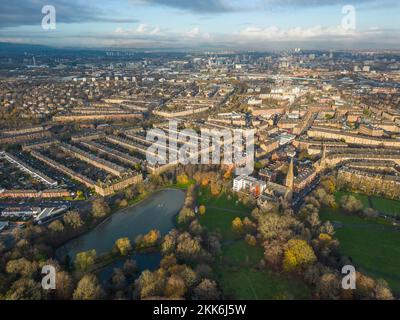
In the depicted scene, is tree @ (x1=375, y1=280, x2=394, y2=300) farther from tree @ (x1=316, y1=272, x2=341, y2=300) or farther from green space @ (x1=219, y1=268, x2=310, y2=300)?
green space @ (x1=219, y1=268, x2=310, y2=300)

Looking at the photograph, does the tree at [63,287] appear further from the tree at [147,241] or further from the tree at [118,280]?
the tree at [147,241]

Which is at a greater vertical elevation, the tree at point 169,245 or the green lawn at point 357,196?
the green lawn at point 357,196

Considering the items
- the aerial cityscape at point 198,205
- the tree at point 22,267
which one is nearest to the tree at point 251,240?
the aerial cityscape at point 198,205

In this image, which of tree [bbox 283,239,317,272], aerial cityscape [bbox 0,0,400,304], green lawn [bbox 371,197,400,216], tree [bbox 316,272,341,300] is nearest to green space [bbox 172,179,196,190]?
aerial cityscape [bbox 0,0,400,304]

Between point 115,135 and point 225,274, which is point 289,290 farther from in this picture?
point 115,135

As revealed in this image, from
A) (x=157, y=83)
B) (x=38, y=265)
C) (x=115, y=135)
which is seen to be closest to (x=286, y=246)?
(x=38, y=265)

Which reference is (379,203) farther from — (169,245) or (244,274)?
(169,245)
